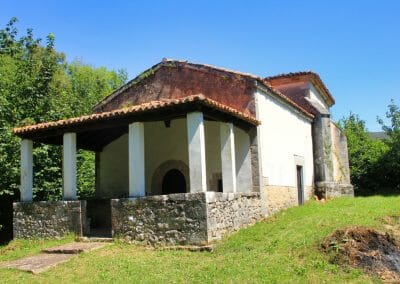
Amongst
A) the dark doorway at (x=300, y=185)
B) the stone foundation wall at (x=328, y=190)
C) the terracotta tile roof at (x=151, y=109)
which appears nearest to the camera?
the terracotta tile roof at (x=151, y=109)

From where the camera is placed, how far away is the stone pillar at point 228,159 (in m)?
11.6

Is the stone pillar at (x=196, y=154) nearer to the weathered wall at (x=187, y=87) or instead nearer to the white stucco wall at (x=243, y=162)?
the white stucco wall at (x=243, y=162)

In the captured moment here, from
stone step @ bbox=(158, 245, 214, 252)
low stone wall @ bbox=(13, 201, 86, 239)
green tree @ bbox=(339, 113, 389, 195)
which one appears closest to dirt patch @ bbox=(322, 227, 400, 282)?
stone step @ bbox=(158, 245, 214, 252)

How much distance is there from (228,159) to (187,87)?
3.42 m

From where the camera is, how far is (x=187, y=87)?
554 inches

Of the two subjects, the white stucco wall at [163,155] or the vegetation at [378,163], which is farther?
the vegetation at [378,163]

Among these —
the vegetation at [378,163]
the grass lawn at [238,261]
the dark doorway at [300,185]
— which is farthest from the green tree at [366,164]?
the grass lawn at [238,261]

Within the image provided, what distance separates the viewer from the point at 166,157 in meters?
14.5

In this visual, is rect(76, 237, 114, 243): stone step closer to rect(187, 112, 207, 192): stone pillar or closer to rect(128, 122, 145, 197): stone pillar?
rect(128, 122, 145, 197): stone pillar

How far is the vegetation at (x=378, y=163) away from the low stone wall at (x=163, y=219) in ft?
41.1

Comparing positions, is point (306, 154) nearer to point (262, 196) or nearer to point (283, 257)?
point (262, 196)

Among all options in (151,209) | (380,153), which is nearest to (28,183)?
(151,209)

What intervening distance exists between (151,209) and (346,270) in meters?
4.46

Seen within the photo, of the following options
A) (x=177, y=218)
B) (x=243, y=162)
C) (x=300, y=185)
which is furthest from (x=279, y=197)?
(x=177, y=218)
